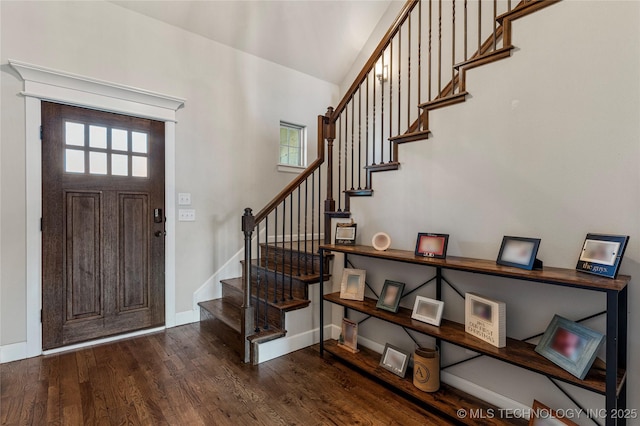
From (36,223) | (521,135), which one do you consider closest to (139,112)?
(36,223)

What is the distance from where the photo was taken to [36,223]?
2527 mm

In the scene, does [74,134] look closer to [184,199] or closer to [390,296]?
[184,199]

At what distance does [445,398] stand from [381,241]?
3.43 ft

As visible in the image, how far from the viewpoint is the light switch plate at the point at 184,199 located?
3246 mm

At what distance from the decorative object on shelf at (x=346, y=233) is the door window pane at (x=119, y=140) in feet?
7.15

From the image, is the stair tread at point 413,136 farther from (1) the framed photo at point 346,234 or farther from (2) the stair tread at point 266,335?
(2) the stair tread at point 266,335

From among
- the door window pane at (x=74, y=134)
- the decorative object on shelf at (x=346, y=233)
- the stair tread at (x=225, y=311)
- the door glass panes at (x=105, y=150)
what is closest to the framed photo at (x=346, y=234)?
the decorative object on shelf at (x=346, y=233)

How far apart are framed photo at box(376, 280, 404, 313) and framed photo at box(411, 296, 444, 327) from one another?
0.47 feet

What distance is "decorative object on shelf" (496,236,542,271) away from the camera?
1519 millimetres

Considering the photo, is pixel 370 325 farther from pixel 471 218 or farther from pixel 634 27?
pixel 634 27

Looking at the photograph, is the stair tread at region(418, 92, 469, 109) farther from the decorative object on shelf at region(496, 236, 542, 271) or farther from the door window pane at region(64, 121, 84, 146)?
Result: the door window pane at region(64, 121, 84, 146)

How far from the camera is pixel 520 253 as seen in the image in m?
1.59

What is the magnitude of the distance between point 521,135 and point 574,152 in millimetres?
264

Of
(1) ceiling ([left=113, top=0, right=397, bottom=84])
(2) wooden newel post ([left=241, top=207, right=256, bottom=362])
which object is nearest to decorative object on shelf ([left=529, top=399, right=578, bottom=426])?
(2) wooden newel post ([left=241, top=207, right=256, bottom=362])
